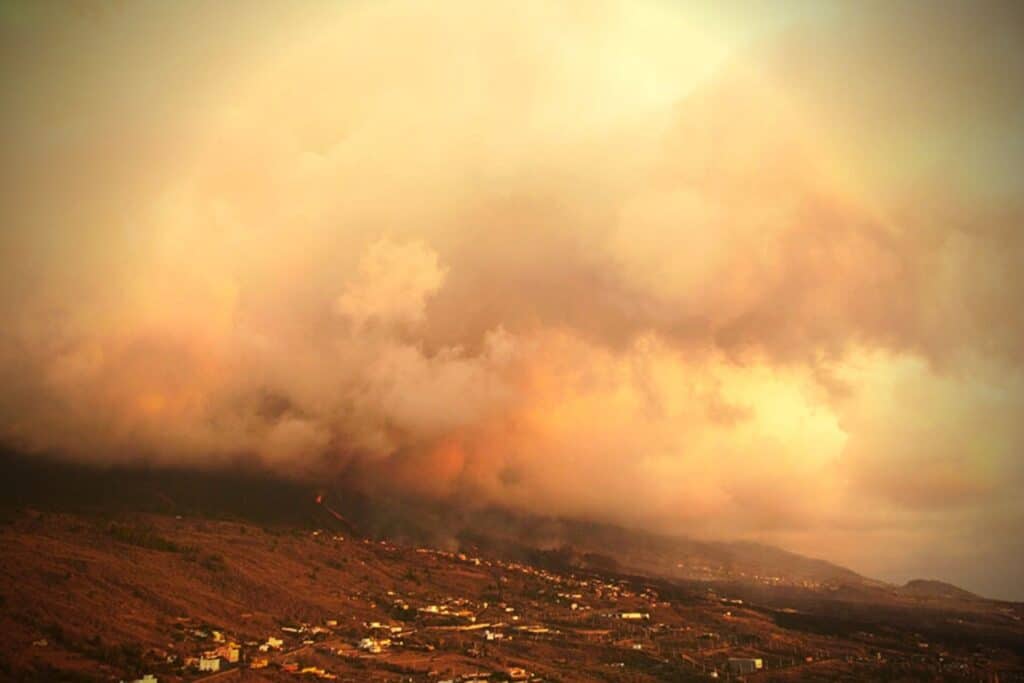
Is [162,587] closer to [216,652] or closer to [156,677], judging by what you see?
[216,652]

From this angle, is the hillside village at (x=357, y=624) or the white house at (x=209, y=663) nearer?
the white house at (x=209, y=663)

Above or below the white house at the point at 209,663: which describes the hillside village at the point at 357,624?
above

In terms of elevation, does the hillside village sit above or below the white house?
above

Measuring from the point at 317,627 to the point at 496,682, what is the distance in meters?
41.1

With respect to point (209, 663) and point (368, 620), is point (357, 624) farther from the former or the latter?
point (209, 663)

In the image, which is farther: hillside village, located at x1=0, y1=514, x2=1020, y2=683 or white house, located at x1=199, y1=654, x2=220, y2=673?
hillside village, located at x1=0, y1=514, x2=1020, y2=683

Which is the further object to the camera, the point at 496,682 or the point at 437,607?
the point at 437,607

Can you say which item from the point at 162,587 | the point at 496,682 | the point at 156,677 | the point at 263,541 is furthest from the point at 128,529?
the point at 496,682

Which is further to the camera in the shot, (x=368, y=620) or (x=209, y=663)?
(x=368, y=620)

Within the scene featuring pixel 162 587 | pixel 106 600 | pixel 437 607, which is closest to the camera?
pixel 106 600

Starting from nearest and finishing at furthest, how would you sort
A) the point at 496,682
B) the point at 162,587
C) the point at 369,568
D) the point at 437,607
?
the point at 496,682, the point at 162,587, the point at 437,607, the point at 369,568

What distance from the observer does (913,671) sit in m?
105

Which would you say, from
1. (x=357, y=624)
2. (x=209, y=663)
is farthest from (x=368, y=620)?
(x=209, y=663)

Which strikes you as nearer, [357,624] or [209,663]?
[209,663]
